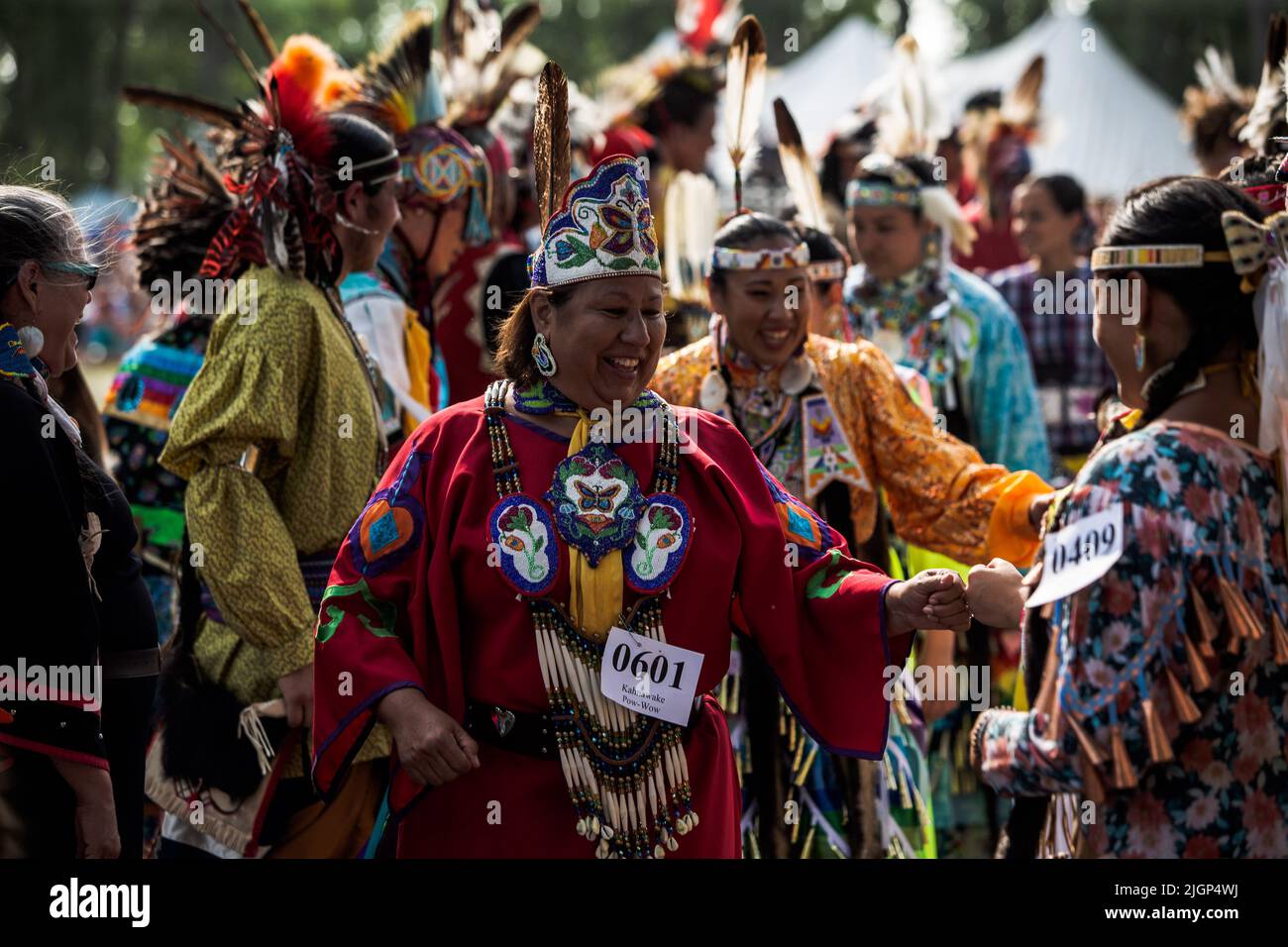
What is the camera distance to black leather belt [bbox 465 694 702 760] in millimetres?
2934

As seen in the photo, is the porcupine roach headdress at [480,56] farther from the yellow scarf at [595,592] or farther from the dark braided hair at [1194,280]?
the dark braided hair at [1194,280]

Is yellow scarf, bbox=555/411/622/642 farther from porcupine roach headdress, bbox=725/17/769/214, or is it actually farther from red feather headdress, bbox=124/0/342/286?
porcupine roach headdress, bbox=725/17/769/214

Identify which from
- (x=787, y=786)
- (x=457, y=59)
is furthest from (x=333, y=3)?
(x=787, y=786)

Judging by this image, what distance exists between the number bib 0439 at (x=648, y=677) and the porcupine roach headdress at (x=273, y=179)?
1.45m

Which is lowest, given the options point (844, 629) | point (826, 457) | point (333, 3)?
point (844, 629)

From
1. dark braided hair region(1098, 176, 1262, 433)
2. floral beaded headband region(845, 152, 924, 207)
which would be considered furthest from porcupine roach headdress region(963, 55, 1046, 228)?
dark braided hair region(1098, 176, 1262, 433)

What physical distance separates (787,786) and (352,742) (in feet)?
5.48

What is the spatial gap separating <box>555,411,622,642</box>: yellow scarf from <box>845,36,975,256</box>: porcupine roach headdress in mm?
3490

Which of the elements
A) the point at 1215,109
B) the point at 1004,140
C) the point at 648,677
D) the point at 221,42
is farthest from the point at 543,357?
the point at 221,42

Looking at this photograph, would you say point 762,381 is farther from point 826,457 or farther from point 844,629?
point 844,629

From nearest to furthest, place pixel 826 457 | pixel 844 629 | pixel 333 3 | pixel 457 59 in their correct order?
pixel 844 629, pixel 826 457, pixel 457 59, pixel 333 3

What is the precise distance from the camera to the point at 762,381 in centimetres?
436

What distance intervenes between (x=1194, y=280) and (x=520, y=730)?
1387 mm
